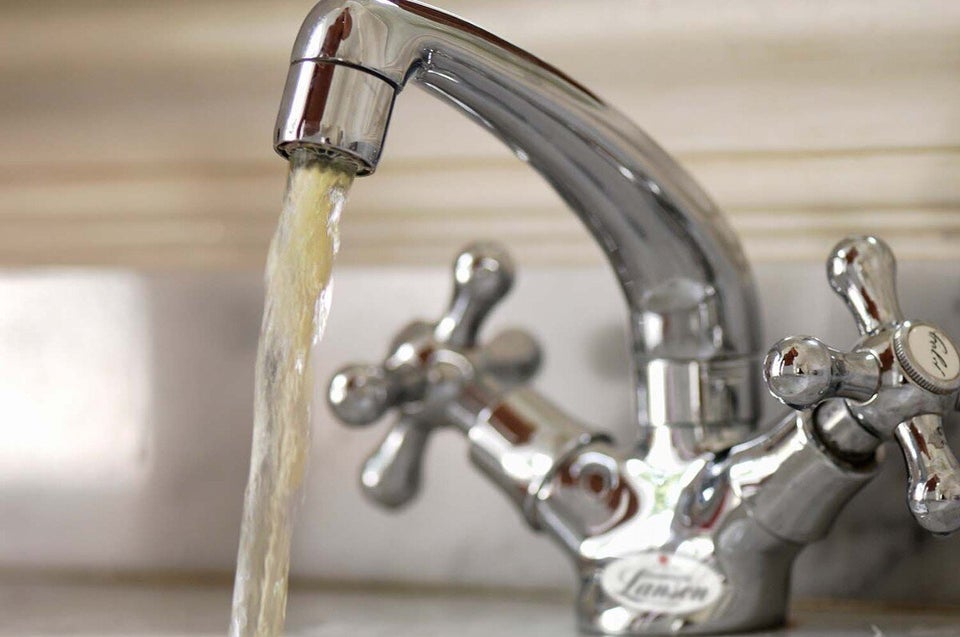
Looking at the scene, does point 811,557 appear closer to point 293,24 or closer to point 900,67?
point 900,67

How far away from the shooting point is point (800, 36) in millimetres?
623

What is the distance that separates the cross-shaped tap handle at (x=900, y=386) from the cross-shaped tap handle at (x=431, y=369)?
18 cm

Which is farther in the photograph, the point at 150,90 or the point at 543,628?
the point at 150,90

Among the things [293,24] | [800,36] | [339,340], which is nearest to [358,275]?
[339,340]

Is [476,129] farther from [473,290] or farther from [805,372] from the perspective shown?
[805,372]

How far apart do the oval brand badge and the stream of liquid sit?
0.14 metres

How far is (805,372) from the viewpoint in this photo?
42cm

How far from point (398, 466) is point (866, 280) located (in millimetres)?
227

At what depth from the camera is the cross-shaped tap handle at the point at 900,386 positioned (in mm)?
422

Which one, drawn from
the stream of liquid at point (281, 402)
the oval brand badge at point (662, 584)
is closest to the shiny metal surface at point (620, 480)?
the oval brand badge at point (662, 584)

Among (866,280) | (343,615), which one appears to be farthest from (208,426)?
(866,280)

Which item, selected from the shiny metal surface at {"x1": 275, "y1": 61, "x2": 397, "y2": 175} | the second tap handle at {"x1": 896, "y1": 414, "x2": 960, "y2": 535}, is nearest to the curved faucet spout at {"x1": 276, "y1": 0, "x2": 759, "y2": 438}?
the shiny metal surface at {"x1": 275, "y1": 61, "x2": 397, "y2": 175}

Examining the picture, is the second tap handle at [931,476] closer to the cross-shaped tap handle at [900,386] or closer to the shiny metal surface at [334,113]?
the cross-shaped tap handle at [900,386]

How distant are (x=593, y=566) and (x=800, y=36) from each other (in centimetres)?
27
